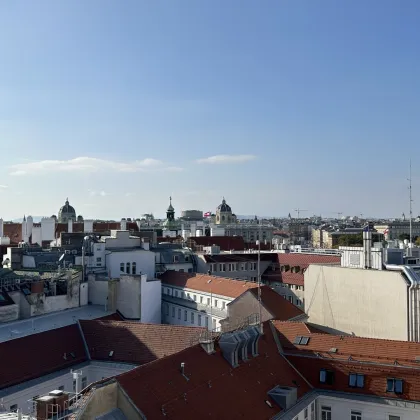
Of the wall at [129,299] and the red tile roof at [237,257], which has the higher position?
the red tile roof at [237,257]

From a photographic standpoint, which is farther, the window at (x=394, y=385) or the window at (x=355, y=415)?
the window at (x=355, y=415)

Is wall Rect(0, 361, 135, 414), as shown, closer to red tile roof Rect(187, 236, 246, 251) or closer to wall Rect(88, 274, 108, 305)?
wall Rect(88, 274, 108, 305)

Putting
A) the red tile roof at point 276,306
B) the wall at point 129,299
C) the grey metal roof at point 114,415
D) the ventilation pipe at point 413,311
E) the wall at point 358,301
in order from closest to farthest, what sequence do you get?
1. the grey metal roof at point 114,415
2. the ventilation pipe at point 413,311
3. the wall at point 358,301
4. the red tile roof at point 276,306
5. the wall at point 129,299

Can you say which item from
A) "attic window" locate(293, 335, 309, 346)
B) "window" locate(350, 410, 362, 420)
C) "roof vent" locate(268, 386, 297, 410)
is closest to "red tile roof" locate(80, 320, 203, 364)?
"attic window" locate(293, 335, 309, 346)

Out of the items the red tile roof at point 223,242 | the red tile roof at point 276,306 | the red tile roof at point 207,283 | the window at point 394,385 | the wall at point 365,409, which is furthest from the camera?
the red tile roof at point 223,242

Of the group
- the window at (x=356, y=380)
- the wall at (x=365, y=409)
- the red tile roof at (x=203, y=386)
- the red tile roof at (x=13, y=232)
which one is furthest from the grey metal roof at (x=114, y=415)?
the red tile roof at (x=13, y=232)

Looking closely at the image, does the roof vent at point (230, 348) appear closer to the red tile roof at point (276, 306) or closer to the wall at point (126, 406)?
the wall at point (126, 406)

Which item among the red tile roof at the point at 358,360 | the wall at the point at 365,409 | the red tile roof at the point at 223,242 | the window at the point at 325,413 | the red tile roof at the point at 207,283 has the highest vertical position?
the red tile roof at the point at 223,242
